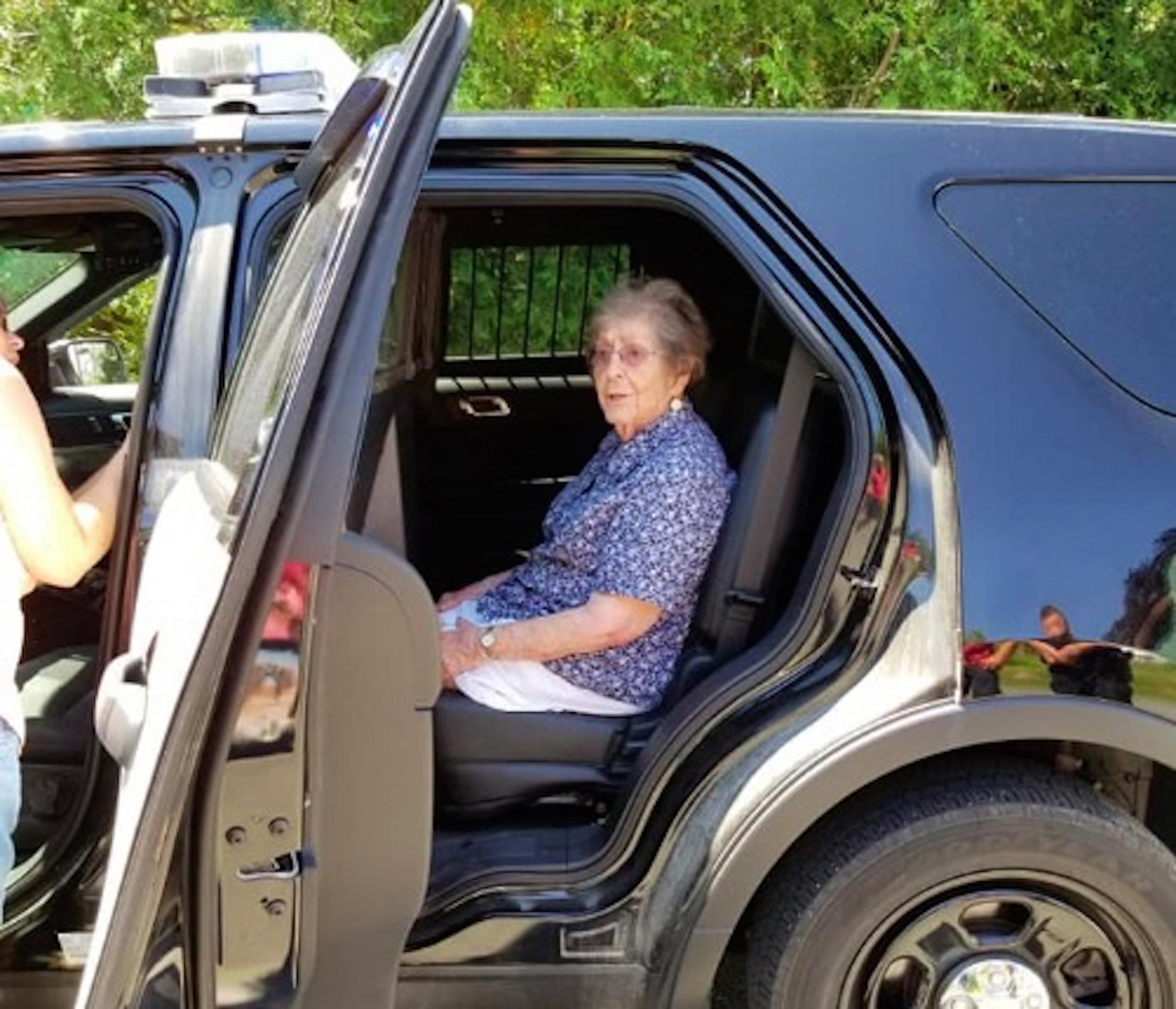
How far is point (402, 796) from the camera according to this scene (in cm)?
171

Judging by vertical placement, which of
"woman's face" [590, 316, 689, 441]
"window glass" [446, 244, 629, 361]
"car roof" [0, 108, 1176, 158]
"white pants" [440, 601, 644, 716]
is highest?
"window glass" [446, 244, 629, 361]

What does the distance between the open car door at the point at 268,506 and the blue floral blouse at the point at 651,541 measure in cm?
76

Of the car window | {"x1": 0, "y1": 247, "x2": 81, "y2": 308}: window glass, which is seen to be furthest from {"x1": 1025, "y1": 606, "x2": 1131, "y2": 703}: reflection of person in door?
{"x1": 0, "y1": 247, "x2": 81, "y2": 308}: window glass

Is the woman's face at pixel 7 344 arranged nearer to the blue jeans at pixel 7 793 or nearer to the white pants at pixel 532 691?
the blue jeans at pixel 7 793

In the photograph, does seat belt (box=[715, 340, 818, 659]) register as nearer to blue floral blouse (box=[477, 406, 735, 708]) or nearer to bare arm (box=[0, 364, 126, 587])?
blue floral blouse (box=[477, 406, 735, 708])

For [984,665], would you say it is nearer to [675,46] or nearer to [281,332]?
[281,332]

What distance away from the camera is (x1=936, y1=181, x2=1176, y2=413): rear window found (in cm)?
189

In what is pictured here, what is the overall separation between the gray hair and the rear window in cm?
68

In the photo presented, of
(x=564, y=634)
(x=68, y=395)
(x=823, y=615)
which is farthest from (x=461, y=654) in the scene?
(x=68, y=395)

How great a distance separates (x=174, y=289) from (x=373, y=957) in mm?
1019

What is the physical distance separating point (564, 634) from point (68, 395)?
1688 millimetres

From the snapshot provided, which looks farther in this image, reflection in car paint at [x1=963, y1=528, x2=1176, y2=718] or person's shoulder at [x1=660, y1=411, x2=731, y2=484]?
person's shoulder at [x1=660, y1=411, x2=731, y2=484]

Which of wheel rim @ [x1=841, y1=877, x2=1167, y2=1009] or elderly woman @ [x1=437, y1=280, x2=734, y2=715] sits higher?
elderly woman @ [x1=437, y1=280, x2=734, y2=715]

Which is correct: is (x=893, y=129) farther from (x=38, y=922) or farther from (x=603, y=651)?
(x=38, y=922)
